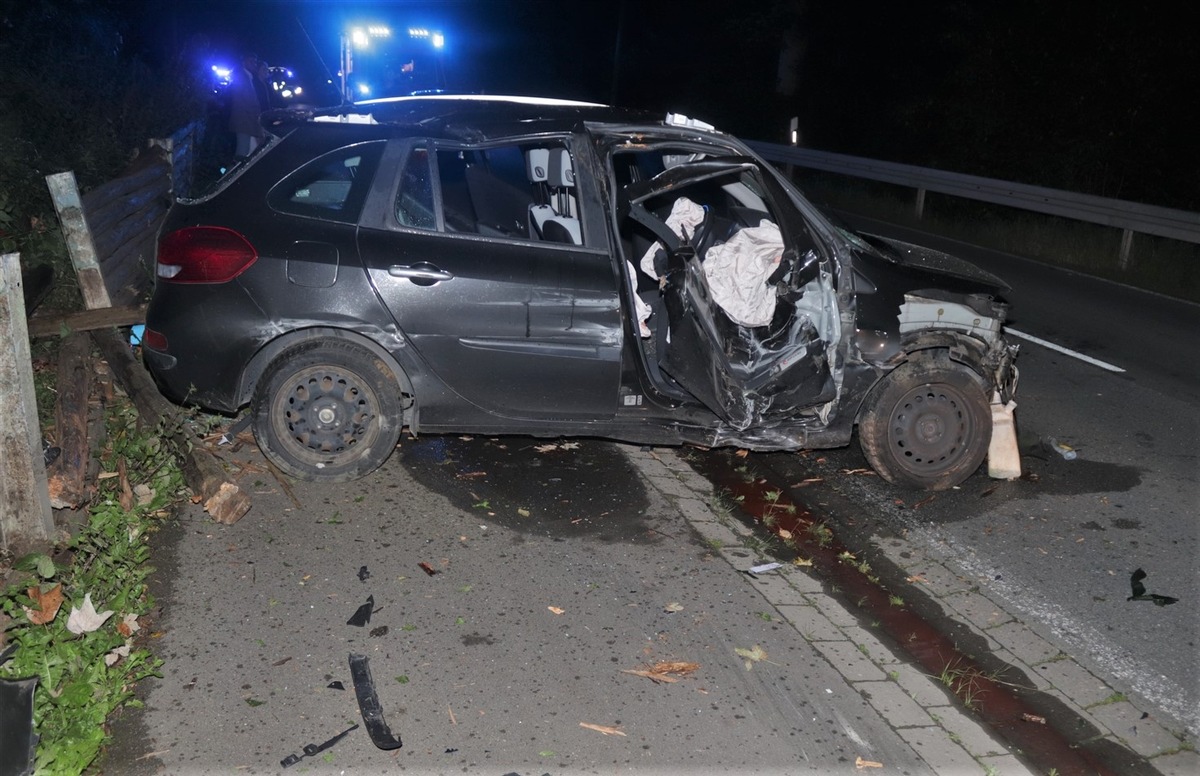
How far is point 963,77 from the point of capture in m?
22.2

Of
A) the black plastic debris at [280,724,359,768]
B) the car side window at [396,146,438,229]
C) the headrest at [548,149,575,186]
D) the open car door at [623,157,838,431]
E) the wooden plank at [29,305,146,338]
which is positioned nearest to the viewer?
the black plastic debris at [280,724,359,768]

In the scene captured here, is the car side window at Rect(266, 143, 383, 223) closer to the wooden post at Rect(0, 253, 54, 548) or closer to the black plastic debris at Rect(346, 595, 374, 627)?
the wooden post at Rect(0, 253, 54, 548)

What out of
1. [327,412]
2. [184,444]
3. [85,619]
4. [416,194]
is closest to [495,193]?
[416,194]

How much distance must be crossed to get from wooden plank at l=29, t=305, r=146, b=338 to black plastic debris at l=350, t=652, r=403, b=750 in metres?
3.86

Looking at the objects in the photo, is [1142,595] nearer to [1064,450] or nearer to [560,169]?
[1064,450]

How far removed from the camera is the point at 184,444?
5.61 meters

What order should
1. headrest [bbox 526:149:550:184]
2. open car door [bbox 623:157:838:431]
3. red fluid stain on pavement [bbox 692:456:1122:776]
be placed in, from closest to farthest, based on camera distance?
red fluid stain on pavement [bbox 692:456:1122:776] < open car door [bbox 623:157:838:431] < headrest [bbox 526:149:550:184]

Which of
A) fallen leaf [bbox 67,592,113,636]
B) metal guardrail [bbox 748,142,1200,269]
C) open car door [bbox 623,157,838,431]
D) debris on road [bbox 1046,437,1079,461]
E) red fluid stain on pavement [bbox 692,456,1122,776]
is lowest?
red fluid stain on pavement [bbox 692,456,1122,776]

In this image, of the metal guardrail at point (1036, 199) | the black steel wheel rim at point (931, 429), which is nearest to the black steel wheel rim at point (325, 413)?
the black steel wheel rim at point (931, 429)

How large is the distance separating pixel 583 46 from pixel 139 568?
4342cm

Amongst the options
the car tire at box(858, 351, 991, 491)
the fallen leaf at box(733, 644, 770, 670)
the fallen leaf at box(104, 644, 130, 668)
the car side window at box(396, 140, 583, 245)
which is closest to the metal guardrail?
the car tire at box(858, 351, 991, 491)

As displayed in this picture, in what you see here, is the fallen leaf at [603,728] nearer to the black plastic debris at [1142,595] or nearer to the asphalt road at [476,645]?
the asphalt road at [476,645]

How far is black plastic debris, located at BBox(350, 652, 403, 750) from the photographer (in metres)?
3.70

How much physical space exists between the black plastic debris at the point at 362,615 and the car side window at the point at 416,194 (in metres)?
2.01
